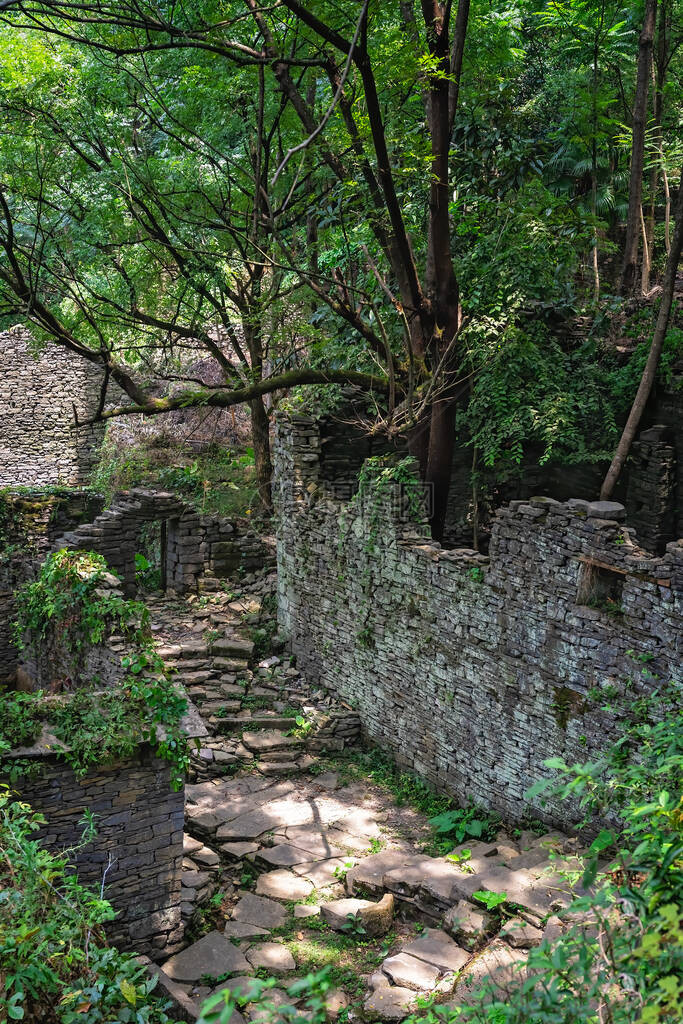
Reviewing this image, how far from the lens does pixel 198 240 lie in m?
13.1

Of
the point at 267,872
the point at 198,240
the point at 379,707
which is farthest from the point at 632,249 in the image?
the point at 267,872

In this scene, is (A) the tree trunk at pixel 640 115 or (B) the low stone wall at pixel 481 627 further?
(A) the tree trunk at pixel 640 115

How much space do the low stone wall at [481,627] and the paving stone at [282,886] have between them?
1.97m

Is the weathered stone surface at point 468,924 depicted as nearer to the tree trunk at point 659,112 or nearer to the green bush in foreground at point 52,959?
the green bush in foreground at point 52,959

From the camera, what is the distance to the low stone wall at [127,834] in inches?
252

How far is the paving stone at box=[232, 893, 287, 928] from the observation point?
23.7ft

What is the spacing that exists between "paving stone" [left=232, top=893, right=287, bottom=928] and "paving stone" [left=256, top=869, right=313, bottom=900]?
114 mm

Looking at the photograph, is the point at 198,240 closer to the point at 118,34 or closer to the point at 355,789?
the point at 118,34

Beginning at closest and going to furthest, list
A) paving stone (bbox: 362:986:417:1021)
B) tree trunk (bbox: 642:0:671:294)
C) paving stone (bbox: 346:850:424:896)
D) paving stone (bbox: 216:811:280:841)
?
paving stone (bbox: 362:986:417:1021), paving stone (bbox: 346:850:424:896), paving stone (bbox: 216:811:280:841), tree trunk (bbox: 642:0:671:294)

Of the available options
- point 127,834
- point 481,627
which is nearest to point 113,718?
point 127,834

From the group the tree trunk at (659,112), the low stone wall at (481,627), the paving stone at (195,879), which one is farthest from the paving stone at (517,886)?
Result: the tree trunk at (659,112)

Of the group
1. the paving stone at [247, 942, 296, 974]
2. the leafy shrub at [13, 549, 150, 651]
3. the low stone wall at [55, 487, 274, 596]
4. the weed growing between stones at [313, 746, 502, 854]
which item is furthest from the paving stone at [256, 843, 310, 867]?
the low stone wall at [55, 487, 274, 596]

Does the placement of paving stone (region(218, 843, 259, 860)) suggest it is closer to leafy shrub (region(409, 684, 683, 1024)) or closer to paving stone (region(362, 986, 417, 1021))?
paving stone (region(362, 986, 417, 1021))

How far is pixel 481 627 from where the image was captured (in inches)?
337
